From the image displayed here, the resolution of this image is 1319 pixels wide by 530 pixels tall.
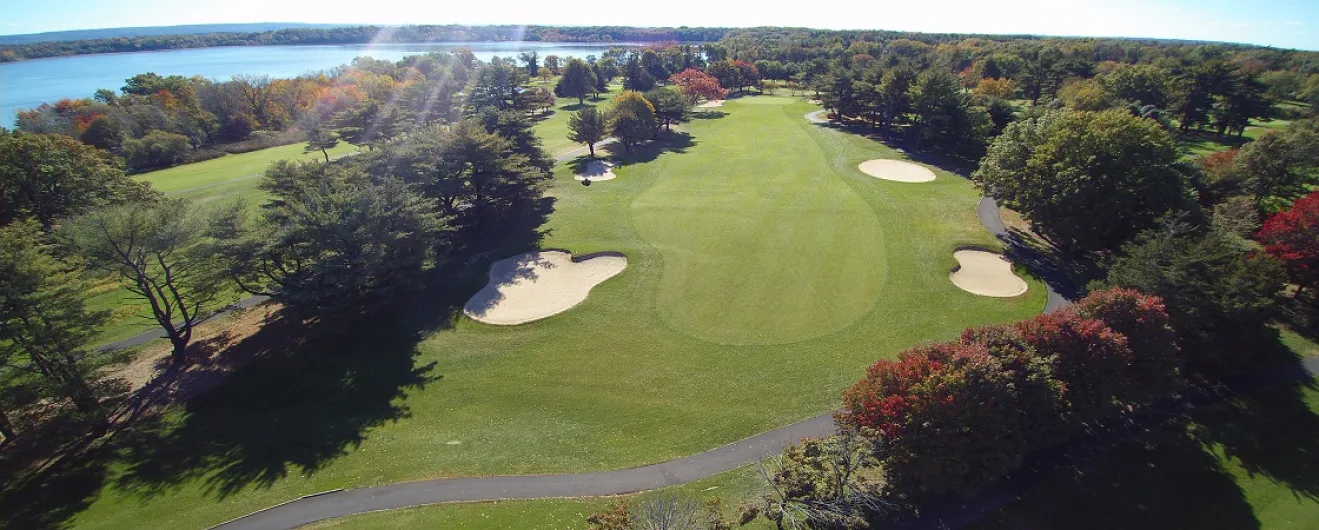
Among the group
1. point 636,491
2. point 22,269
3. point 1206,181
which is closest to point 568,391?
point 636,491

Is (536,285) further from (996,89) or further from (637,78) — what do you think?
(637,78)

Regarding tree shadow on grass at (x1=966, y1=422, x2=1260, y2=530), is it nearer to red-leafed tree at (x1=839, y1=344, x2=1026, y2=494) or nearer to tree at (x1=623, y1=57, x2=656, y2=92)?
red-leafed tree at (x1=839, y1=344, x2=1026, y2=494)

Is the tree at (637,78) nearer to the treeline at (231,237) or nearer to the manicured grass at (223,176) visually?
the manicured grass at (223,176)

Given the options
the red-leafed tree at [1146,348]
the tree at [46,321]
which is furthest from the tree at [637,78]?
the red-leafed tree at [1146,348]

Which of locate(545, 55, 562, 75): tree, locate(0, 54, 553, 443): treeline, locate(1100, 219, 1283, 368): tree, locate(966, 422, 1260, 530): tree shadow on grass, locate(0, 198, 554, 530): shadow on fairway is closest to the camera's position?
locate(966, 422, 1260, 530): tree shadow on grass

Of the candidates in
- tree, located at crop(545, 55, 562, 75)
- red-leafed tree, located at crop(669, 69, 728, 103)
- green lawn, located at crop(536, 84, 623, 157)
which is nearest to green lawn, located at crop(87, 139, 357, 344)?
green lawn, located at crop(536, 84, 623, 157)

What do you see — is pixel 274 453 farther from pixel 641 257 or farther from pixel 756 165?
pixel 756 165
